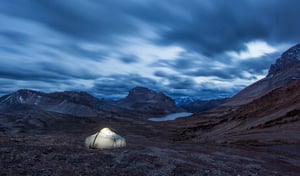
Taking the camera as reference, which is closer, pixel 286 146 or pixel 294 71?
pixel 286 146

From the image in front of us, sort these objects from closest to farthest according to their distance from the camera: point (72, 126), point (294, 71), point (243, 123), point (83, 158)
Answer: point (83, 158) < point (243, 123) < point (72, 126) < point (294, 71)

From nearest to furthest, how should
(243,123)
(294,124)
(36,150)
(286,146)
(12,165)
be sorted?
(12,165)
(36,150)
(286,146)
(294,124)
(243,123)

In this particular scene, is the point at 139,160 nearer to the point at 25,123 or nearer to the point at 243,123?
the point at 243,123

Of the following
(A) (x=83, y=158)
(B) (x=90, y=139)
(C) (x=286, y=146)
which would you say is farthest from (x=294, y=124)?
(A) (x=83, y=158)

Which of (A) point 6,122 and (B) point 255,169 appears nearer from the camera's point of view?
(B) point 255,169

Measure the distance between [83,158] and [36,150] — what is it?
3.86 m

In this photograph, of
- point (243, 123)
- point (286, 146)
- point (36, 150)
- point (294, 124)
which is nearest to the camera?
point (36, 150)

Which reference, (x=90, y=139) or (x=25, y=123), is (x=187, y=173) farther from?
(x=25, y=123)

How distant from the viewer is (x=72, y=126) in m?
101

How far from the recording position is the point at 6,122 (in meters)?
90.2

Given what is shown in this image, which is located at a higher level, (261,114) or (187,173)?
(261,114)

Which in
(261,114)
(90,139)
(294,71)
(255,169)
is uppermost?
(294,71)

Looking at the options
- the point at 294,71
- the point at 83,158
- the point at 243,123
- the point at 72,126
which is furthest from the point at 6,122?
the point at 294,71

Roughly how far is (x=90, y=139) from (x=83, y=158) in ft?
20.0
